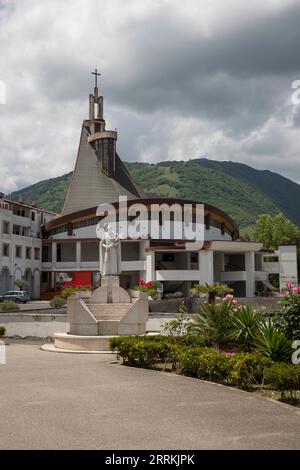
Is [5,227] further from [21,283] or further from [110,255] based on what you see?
[110,255]

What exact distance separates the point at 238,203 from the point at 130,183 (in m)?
115

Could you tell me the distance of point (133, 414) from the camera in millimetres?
8250

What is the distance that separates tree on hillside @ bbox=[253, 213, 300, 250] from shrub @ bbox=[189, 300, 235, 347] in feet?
196

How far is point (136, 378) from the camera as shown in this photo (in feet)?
39.4

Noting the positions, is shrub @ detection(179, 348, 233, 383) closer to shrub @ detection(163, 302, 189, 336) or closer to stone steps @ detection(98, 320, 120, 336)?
shrub @ detection(163, 302, 189, 336)

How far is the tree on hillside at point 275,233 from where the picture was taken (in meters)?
74.4

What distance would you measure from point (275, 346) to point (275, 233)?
64.5 metres

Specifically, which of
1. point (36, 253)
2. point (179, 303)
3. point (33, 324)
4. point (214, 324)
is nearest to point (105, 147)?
point (36, 253)


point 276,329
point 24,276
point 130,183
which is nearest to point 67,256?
point 24,276

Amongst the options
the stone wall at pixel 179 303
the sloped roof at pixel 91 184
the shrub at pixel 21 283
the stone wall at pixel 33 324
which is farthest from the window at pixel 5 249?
the stone wall at pixel 33 324

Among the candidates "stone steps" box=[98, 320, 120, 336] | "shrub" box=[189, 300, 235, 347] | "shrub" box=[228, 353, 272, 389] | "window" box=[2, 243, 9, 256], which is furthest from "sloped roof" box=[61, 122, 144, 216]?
"shrub" box=[228, 353, 272, 389]

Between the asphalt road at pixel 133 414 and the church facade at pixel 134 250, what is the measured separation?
4134cm

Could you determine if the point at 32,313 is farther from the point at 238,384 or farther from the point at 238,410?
the point at 238,410

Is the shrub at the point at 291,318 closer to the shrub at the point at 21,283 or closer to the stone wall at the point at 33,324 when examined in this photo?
the stone wall at the point at 33,324
